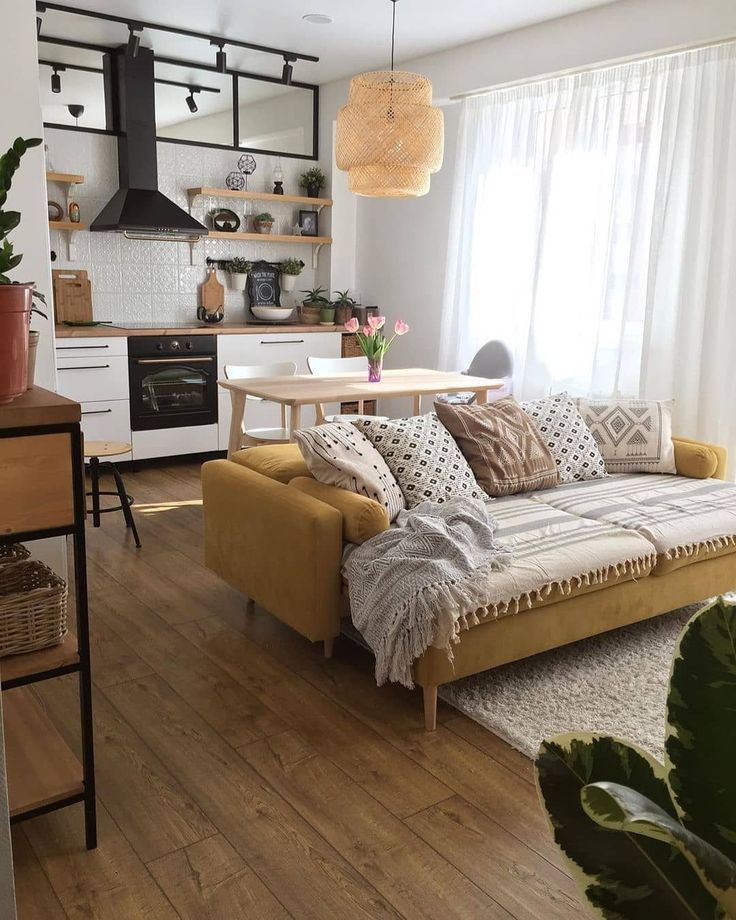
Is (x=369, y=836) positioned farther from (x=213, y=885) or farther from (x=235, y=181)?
(x=235, y=181)

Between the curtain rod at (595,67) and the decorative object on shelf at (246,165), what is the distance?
1.63 metres

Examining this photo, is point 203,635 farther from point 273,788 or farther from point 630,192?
point 630,192

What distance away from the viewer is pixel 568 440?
3816 mm

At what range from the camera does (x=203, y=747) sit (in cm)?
248

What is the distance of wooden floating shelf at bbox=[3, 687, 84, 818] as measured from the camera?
1951mm

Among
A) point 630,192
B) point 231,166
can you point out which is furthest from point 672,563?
point 231,166

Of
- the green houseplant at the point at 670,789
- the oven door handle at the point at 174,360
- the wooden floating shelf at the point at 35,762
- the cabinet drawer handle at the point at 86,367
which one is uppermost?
the green houseplant at the point at 670,789

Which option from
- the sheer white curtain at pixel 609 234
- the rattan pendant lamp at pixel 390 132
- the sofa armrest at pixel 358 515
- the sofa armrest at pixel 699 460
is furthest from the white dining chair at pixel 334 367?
the sofa armrest at pixel 358 515

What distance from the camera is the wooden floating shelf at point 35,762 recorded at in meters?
1.95

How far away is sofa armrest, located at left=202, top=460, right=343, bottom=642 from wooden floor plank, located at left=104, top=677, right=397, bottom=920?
0.51 m

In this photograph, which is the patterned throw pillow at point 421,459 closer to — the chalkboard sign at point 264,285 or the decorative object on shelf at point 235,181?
the chalkboard sign at point 264,285

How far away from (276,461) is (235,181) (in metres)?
Answer: 3.92

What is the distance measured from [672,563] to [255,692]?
61.8 inches

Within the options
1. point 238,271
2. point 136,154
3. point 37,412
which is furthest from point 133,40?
point 37,412
